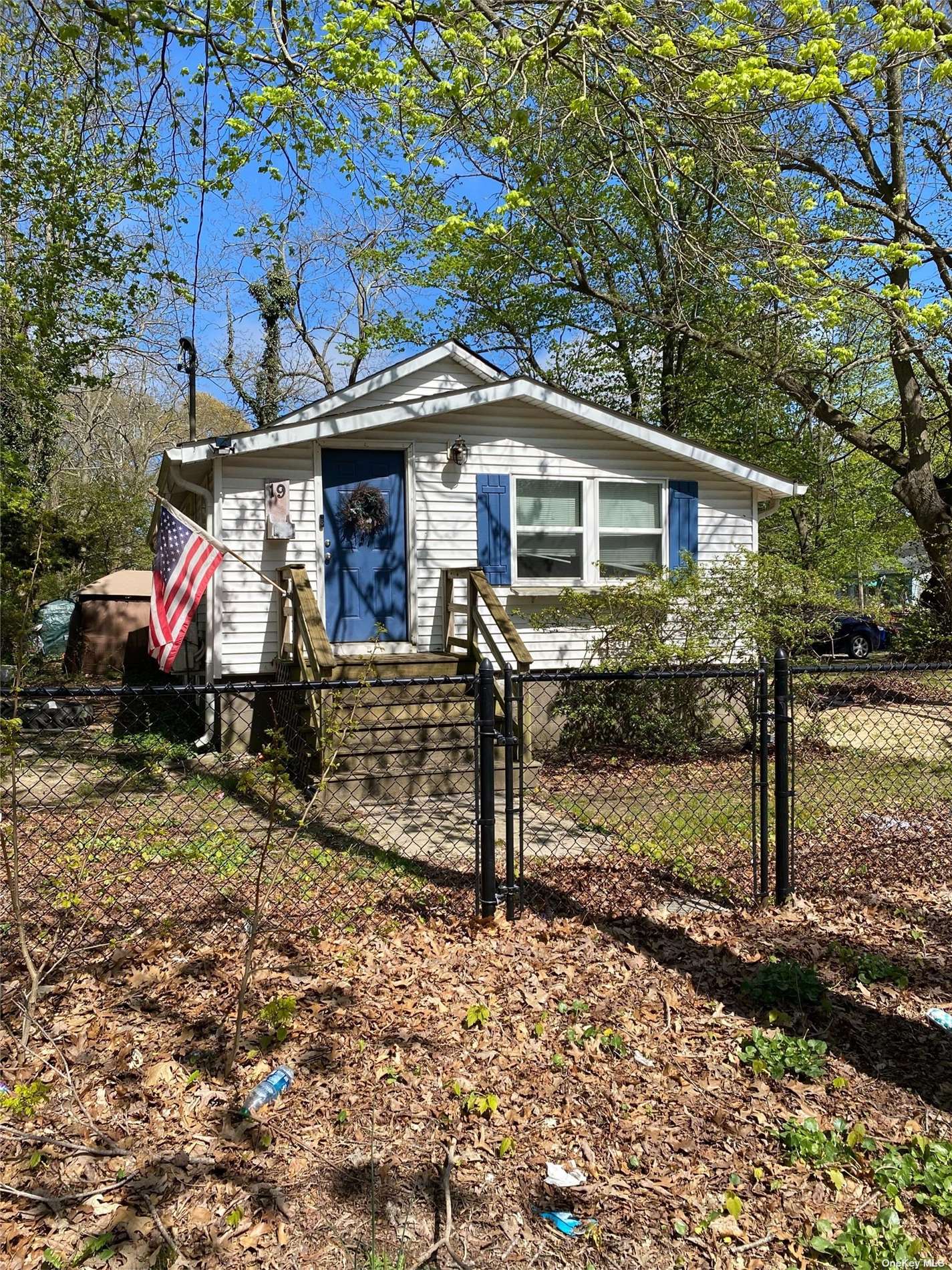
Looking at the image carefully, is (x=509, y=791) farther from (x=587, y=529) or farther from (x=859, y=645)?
(x=859, y=645)

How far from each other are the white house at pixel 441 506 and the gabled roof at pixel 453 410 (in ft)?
0.07

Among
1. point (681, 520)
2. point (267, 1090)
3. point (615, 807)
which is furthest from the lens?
point (681, 520)

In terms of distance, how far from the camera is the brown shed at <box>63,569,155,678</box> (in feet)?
43.9

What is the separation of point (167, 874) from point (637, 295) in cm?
1709

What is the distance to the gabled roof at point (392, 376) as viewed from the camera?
9469 mm

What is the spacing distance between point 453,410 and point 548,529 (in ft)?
6.23

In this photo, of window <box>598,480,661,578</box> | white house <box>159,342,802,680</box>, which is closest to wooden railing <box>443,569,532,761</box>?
white house <box>159,342,802,680</box>

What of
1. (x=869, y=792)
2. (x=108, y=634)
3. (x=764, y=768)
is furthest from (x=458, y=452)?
(x=108, y=634)

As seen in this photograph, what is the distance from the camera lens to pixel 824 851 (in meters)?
5.57

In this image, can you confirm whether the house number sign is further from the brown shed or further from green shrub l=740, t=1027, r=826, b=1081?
green shrub l=740, t=1027, r=826, b=1081

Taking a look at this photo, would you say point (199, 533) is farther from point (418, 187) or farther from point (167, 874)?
point (418, 187)

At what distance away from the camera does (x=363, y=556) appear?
9.64 meters

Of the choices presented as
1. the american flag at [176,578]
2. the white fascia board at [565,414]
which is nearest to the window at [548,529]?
the white fascia board at [565,414]

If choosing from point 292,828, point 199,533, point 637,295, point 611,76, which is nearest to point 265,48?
point 611,76
